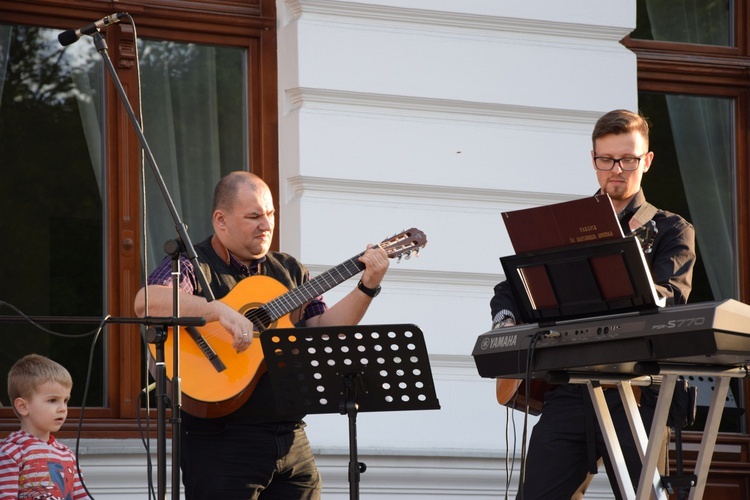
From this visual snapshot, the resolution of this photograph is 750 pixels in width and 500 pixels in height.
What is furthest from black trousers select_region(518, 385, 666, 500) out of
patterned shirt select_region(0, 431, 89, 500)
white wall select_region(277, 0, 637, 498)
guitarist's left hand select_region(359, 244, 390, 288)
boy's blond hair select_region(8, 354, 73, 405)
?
boy's blond hair select_region(8, 354, 73, 405)

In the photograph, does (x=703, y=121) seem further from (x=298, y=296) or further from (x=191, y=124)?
(x=298, y=296)

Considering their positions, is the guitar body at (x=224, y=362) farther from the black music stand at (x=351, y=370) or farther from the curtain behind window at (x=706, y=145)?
the curtain behind window at (x=706, y=145)

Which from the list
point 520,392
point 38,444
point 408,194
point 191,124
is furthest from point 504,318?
point 191,124

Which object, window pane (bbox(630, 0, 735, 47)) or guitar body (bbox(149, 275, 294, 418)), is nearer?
guitar body (bbox(149, 275, 294, 418))

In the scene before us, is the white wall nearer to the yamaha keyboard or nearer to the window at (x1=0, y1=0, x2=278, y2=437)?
the window at (x1=0, y1=0, x2=278, y2=437)

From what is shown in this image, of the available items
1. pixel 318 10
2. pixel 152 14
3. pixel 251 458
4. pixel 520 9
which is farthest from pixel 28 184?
pixel 520 9

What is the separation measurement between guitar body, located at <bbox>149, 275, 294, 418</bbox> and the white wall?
986 millimetres

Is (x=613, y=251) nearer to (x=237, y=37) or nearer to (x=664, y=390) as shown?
(x=664, y=390)

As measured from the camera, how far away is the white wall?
5836 millimetres

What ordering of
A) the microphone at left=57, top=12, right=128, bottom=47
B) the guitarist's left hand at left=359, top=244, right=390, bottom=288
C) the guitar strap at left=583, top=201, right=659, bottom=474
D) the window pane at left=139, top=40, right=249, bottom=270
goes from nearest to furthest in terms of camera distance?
the microphone at left=57, top=12, right=128, bottom=47, the guitar strap at left=583, top=201, right=659, bottom=474, the guitarist's left hand at left=359, top=244, right=390, bottom=288, the window pane at left=139, top=40, right=249, bottom=270

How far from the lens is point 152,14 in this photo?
19.6 ft

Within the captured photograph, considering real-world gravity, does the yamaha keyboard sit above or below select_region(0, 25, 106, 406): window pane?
below

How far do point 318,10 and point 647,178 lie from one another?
2170 mm

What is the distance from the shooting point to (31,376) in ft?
16.0
